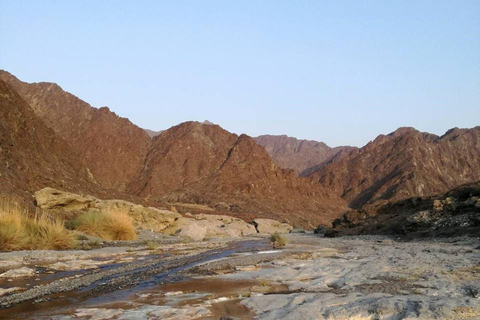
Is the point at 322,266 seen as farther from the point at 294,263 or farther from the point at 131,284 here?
the point at 131,284

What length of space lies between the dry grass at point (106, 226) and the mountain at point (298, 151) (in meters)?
124

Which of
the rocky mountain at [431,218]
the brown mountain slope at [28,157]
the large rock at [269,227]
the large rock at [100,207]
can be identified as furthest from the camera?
the large rock at [269,227]

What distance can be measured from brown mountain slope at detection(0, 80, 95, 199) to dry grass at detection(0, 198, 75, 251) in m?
8.31

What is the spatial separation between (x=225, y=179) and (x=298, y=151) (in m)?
92.8

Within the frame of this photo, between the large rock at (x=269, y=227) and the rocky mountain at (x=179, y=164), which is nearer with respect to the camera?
the large rock at (x=269, y=227)

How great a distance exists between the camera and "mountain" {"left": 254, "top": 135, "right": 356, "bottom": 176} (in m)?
149

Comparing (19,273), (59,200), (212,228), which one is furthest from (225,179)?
(19,273)

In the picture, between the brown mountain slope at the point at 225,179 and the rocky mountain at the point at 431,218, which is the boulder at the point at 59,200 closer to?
the rocky mountain at the point at 431,218

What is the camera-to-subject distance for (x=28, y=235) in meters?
13.5

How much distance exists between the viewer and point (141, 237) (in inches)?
819

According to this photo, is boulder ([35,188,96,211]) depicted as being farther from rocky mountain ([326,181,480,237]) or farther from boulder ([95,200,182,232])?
rocky mountain ([326,181,480,237])

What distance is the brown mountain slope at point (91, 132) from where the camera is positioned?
237 ft

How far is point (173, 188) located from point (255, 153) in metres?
18.5

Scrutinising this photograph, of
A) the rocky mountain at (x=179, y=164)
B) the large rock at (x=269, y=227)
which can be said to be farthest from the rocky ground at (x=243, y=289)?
the rocky mountain at (x=179, y=164)
